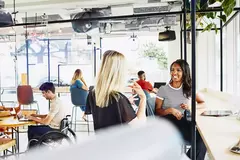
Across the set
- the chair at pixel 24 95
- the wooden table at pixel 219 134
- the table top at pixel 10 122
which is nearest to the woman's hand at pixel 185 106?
the wooden table at pixel 219 134

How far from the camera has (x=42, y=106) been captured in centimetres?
866

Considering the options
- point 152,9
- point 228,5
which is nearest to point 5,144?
point 228,5

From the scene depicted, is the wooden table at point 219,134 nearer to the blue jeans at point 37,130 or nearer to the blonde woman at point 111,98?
the blonde woman at point 111,98

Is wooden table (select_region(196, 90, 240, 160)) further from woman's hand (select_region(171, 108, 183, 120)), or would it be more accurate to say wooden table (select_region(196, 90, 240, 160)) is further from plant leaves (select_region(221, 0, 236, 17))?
plant leaves (select_region(221, 0, 236, 17))

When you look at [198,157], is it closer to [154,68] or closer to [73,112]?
[73,112]

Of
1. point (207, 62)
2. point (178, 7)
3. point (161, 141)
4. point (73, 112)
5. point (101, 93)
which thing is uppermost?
point (178, 7)

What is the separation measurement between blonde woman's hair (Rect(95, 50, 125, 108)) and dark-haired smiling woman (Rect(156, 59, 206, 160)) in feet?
Answer: 2.44

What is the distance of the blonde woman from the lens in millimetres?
2035

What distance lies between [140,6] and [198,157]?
3.33 meters

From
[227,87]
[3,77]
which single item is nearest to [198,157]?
[227,87]

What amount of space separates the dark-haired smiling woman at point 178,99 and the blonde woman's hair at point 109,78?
0.74 metres

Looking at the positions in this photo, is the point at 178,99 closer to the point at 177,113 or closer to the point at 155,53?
the point at 177,113

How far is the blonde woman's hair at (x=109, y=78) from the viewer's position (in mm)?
2074

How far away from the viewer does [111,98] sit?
6.77ft
